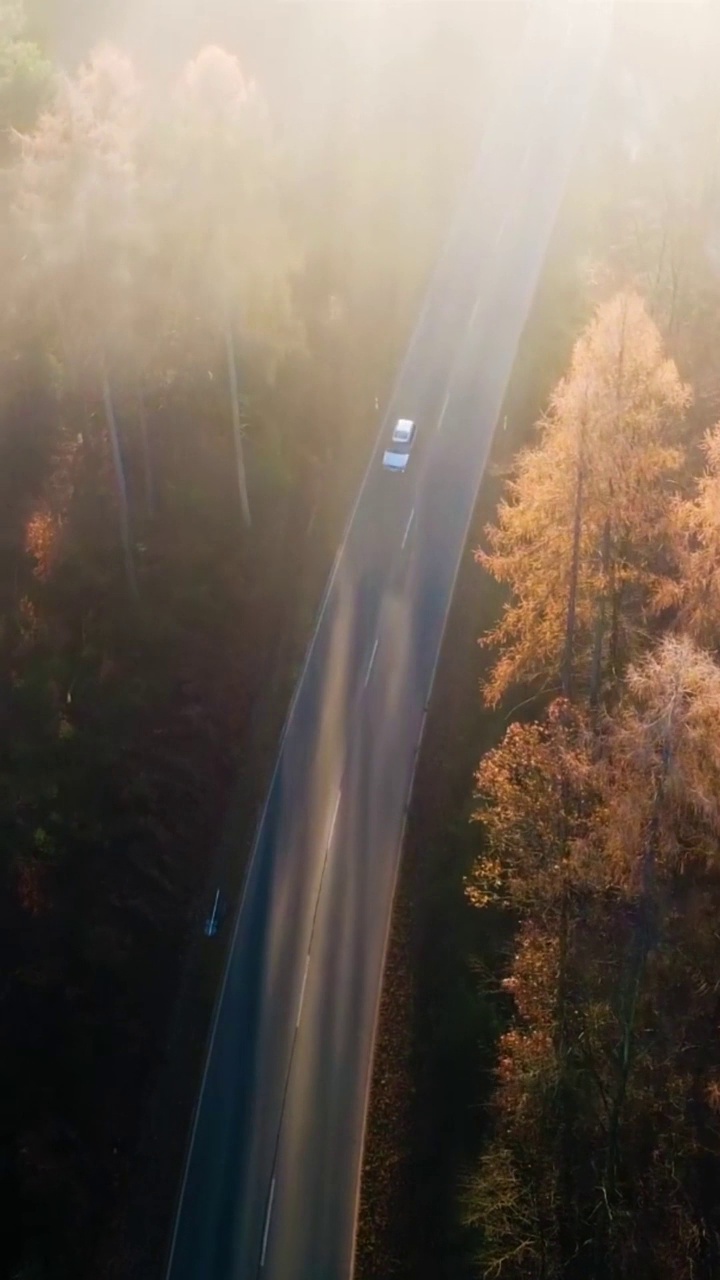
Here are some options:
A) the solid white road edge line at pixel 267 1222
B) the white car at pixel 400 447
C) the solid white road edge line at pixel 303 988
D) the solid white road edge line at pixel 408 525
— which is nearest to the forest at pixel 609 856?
the solid white road edge line at pixel 267 1222

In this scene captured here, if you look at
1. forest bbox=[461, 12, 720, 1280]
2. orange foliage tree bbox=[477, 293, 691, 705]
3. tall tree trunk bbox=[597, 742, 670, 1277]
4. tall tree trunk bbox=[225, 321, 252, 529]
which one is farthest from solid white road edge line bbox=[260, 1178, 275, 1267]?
tall tree trunk bbox=[225, 321, 252, 529]

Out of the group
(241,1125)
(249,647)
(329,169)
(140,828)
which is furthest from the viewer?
(329,169)

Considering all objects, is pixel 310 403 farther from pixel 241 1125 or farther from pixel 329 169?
pixel 241 1125

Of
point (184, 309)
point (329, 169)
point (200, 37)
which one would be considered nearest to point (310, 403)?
point (184, 309)

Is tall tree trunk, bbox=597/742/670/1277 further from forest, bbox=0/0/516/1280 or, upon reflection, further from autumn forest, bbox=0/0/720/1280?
forest, bbox=0/0/516/1280

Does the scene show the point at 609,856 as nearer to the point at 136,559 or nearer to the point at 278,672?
the point at 278,672

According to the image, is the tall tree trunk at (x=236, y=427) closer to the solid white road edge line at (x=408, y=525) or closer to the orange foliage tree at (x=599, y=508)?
the solid white road edge line at (x=408, y=525)
